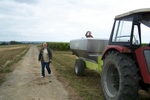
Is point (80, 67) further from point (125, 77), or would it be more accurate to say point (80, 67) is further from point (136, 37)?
point (125, 77)

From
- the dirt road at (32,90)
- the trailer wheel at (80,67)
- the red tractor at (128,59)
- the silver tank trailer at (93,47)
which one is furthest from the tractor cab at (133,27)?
the trailer wheel at (80,67)

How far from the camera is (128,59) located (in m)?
5.83

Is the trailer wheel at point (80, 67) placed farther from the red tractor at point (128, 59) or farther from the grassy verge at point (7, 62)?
the red tractor at point (128, 59)

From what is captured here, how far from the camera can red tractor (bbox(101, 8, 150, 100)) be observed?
5551 millimetres

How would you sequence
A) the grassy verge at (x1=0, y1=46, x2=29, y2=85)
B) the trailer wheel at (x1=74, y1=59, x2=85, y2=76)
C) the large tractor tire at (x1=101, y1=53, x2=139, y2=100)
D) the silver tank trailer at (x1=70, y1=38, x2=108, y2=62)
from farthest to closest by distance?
the grassy verge at (x1=0, y1=46, x2=29, y2=85) < the trailer wheel at (x1=74, y1=59, x2=85, y2=76) < the silver tank trailer at (x1=70, y1=38, x2=108, y2=62) < the large tractor tire at (x1=101, y1=53, x2=139, y2=100)

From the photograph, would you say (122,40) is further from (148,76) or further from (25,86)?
(25,86)

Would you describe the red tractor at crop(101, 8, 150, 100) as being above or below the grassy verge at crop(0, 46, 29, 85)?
above

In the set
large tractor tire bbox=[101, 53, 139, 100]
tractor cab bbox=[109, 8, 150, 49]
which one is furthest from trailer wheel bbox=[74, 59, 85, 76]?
large tractor tire bbox=[101, 53, 139, 100]

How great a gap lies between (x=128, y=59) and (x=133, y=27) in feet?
2.92

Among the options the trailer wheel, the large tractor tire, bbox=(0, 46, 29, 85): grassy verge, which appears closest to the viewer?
the large tractor tire

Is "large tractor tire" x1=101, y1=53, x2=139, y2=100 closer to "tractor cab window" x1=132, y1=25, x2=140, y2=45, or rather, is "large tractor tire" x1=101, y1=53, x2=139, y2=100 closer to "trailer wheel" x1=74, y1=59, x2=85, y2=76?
"tractor cab window" x1=132, y1=25, x2=140, y2=45

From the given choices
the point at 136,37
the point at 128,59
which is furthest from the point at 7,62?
the point at 128,59

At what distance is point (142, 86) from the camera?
6051 millimetres

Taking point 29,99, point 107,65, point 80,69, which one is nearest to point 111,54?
point 107,65
